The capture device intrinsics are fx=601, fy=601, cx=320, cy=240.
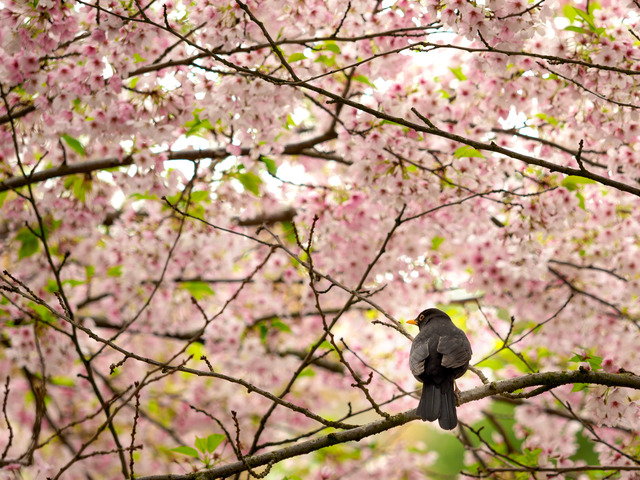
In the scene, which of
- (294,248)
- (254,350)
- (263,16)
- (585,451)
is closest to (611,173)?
(263,16)

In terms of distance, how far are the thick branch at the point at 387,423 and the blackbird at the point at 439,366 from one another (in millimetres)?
110

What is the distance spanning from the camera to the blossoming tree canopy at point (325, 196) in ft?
9.32

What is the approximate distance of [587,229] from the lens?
5.41 meters

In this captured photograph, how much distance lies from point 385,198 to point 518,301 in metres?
2.01

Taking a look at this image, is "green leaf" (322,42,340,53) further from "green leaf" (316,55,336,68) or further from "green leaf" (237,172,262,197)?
"green leaf" (237,172,262,197)

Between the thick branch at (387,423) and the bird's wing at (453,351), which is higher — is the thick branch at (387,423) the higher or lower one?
the lower one

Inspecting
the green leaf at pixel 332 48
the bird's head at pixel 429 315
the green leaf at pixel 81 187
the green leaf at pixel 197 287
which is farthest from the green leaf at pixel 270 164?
the bird's head at pixel 429 315

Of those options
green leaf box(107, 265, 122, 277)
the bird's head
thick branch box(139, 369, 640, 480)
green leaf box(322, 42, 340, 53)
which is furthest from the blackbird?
green leaf box(107, 265, 122, 277)

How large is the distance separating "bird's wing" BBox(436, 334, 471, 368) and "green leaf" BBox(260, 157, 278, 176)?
2.04 m

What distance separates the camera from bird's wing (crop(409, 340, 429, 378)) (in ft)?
8.58

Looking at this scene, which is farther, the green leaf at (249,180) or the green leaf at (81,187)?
the green leaf at (81,187)

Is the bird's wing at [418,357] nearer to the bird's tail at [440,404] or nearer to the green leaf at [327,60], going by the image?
the bird's tail at [440,404]

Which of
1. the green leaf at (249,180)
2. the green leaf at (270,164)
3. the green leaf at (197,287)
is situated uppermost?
the green leaf at (270,164)

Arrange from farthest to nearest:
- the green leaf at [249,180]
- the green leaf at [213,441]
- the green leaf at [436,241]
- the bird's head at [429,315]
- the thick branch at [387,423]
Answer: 1. the green leaf at [436,241]
2. the green leaf at [249,180]
3. the bird's head at [429,315]
4. the green leaf at [213,441]
5. the thick branch at [387,423]
